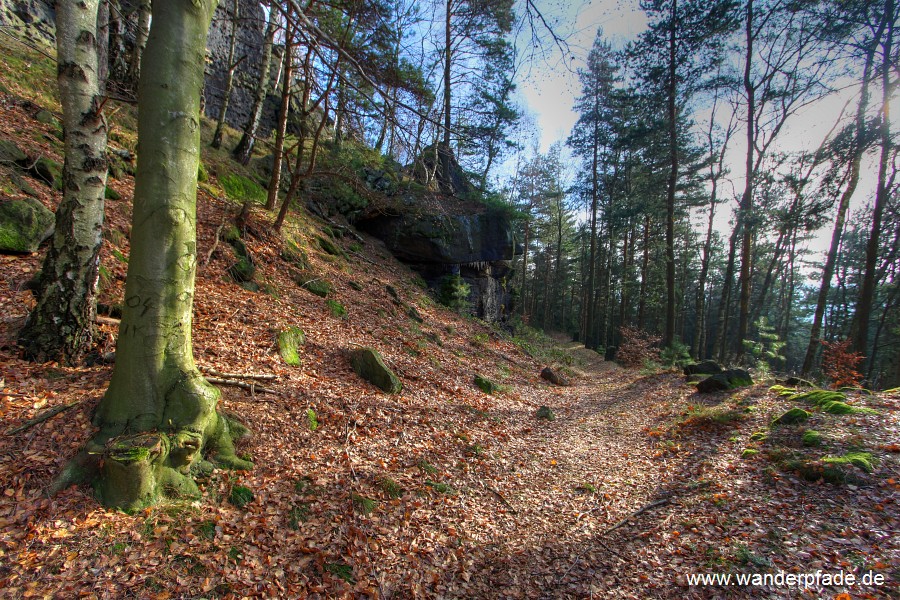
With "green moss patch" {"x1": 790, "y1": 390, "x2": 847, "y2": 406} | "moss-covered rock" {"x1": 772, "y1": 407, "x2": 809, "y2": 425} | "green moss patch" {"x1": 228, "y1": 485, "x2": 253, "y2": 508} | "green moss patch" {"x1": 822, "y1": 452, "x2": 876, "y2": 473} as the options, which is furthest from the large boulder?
"green moss patch" {"x1": 228, "y1": 485, "x2": 253, "y2": 508}

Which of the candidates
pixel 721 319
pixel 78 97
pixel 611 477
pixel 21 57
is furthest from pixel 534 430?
pixel 721 319

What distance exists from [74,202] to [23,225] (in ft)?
7.12

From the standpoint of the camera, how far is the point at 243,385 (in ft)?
15.4

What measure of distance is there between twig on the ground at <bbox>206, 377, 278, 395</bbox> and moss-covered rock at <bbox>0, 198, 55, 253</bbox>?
330 cm

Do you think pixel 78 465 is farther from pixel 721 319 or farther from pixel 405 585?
pixel 721 319

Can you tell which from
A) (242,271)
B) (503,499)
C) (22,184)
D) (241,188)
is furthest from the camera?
(241,188)

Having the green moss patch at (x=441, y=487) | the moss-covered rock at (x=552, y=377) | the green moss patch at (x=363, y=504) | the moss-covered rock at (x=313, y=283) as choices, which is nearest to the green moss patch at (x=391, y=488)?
the green moss patch at (x=363, y=504)

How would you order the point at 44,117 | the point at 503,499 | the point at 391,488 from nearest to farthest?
the point at 391,488 < the point at 503,499 < the point at 44,117

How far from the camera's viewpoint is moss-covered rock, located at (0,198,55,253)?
4.78 metres

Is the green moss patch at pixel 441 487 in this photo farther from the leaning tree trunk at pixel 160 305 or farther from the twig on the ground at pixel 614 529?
the leaning tree trunk at pixel 160 305

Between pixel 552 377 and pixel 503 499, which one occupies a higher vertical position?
pixel 552 377

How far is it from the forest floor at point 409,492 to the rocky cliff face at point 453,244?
30.7 ft

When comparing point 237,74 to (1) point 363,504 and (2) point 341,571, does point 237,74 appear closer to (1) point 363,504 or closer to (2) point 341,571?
(1) point 363,504

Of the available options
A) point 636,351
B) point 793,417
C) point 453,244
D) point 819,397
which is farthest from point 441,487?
point 636,351
